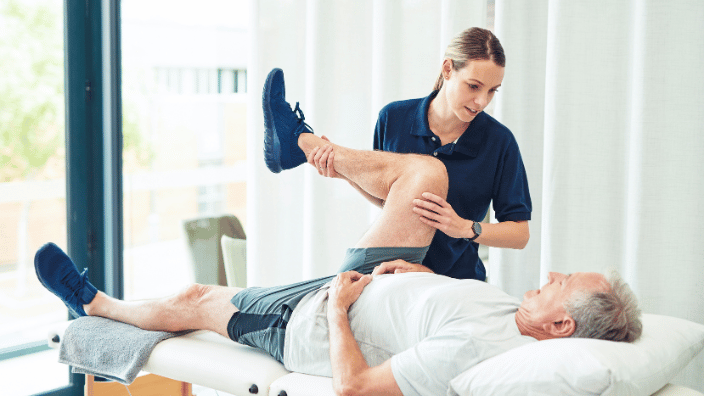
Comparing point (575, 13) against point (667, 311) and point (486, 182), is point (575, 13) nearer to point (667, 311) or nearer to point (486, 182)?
point (486, 182)

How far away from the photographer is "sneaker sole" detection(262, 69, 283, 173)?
65.3 inches

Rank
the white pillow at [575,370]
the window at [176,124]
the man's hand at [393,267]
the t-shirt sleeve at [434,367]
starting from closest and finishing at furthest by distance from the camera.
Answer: the white pillow at [575,370] < the t-shirt sleeve at [434,367] < the man's hand at [393,267] < the window at [176,124]

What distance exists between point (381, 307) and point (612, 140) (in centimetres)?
93

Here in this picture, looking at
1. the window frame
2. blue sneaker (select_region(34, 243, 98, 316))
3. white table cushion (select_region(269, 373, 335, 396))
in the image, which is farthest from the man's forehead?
the window frame

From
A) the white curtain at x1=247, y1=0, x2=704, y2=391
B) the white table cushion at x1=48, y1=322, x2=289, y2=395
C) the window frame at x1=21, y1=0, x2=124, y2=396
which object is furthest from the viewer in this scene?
the window frame at x1=21, y1=0, x2=124, y2=396

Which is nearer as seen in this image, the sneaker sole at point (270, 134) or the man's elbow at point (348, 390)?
the man's elbow at point (348, 390)

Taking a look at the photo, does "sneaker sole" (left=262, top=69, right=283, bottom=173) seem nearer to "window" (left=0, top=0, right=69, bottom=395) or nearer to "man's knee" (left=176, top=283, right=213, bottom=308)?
"man's knee" (left=176, top=283, right=213, bottom=308)

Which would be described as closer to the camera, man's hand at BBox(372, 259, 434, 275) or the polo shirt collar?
Answer: man's hand at BBox(372, 259, 434, 275)

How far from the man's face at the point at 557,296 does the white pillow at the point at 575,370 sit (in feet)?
0.44

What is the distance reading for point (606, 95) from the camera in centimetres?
176

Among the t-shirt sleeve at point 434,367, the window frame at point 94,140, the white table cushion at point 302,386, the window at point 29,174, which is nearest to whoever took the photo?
→ the t-shirt sleeve at point 434,367

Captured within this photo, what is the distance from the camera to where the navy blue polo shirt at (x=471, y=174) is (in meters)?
1.67

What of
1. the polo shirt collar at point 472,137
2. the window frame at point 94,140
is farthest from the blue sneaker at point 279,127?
the window frame at point 94,140

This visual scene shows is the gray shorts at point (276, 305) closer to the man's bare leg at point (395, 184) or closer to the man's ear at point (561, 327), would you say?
the man's bare leg at point (395, 184)
